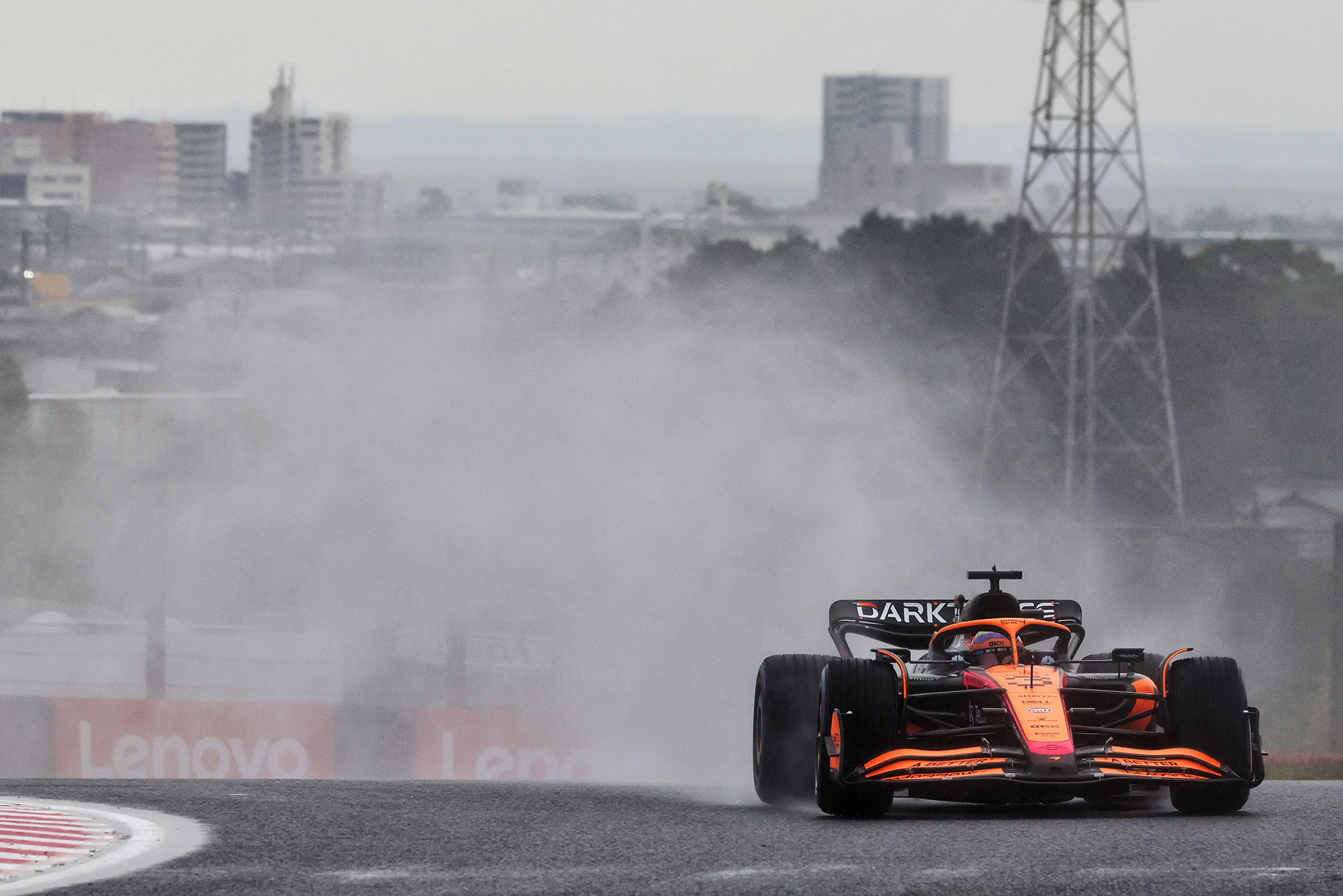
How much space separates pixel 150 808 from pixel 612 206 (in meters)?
171

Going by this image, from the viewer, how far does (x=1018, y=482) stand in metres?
49.1

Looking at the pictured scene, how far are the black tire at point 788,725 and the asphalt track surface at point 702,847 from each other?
230 mm

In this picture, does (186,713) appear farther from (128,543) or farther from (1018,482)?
(1018,482)

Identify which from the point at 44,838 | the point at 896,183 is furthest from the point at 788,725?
the point at 896,183

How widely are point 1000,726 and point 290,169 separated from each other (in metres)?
180

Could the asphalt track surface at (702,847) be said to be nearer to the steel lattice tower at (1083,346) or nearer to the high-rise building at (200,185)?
the steel lattice tower at (1083,346)

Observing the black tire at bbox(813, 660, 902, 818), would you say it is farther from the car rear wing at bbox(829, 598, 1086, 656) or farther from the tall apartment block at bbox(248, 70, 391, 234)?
the tall apartment block at bbox(248, 70, 391, 234)

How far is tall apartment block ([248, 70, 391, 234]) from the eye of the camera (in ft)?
571

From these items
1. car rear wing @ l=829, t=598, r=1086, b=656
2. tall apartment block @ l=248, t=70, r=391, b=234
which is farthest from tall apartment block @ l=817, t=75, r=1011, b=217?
car rear wing @ l=829, t=598, r=1086, b=656

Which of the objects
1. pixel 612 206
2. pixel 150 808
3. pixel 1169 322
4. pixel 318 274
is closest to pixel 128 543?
pixel 1169 322

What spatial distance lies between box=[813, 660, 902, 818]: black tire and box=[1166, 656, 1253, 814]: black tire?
4.55 feet

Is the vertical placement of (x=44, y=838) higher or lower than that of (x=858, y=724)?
lower

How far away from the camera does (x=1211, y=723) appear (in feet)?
31.3

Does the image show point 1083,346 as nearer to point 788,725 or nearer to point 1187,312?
point 1187,312
